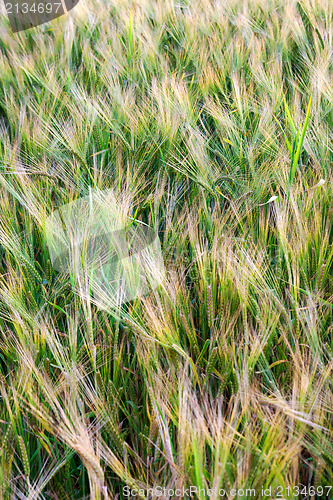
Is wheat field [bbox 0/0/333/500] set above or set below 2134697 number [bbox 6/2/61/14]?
below

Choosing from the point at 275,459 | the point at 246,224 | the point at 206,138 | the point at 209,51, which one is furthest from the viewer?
the point at 209,51

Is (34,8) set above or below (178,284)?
above

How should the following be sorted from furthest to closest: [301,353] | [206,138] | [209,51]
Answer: [209,51], [206,138], [301,353]

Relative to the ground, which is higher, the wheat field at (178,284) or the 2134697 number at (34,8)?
the 2134697 number at (34,8)

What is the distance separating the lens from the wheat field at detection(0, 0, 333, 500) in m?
0.42

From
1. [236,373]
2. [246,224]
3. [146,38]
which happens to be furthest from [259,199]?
[146,38]

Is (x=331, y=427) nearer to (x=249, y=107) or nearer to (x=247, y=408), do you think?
(x=247, y=408)

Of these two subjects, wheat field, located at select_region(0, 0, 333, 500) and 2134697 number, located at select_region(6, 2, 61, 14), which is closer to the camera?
wheat field, located at select_region(0, 0, 333, 500)

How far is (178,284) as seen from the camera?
0.57m

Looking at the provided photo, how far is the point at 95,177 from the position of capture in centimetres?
74

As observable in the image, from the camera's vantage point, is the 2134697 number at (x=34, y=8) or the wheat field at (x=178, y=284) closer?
Answer: the wheat field at (x=178, y=284)

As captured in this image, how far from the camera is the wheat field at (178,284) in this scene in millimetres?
418

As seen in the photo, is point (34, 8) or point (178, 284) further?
point (34, 8)

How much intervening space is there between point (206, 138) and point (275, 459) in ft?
2.01
